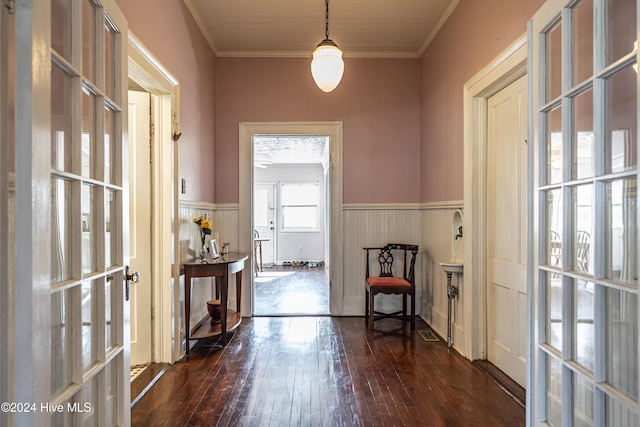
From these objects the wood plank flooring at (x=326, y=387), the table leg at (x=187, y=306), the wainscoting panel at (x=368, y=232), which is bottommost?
the wood plank flooring at (x=326, y=387)

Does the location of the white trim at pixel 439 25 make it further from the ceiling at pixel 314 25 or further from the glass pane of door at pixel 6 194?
the glass pane of door at pixel 6 194

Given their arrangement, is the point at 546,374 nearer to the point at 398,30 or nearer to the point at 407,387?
the point at 407,387

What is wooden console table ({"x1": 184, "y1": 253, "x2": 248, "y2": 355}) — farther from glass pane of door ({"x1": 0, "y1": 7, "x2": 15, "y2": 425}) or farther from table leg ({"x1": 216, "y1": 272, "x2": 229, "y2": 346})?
glass pane of door ({"x1": 0, "y1": 7, "x2": 15, "y2": 425})

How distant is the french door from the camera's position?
1.04 meters

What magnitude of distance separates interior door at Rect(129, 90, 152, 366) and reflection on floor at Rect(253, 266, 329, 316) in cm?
179

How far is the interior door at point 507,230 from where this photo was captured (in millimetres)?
2615

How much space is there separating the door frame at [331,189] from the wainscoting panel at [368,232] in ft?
0.32

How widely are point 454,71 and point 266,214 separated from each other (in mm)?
6854

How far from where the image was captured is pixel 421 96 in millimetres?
4492

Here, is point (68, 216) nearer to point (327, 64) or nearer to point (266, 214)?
point (327, 64)

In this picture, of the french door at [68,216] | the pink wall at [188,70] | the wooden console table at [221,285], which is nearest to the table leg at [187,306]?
the wooden console table at [221,285]

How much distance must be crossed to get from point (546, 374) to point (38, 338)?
6.50 ft

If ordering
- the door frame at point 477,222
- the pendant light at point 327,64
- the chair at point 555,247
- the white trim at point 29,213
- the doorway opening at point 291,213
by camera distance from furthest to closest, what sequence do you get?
the doorway opening at point 291,213, the door frame at point 477,222, the pendant light at point 327,64, the chair at point 555,247, the white trim at point 29,213

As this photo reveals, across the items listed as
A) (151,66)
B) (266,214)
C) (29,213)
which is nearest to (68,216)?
(29,213)
